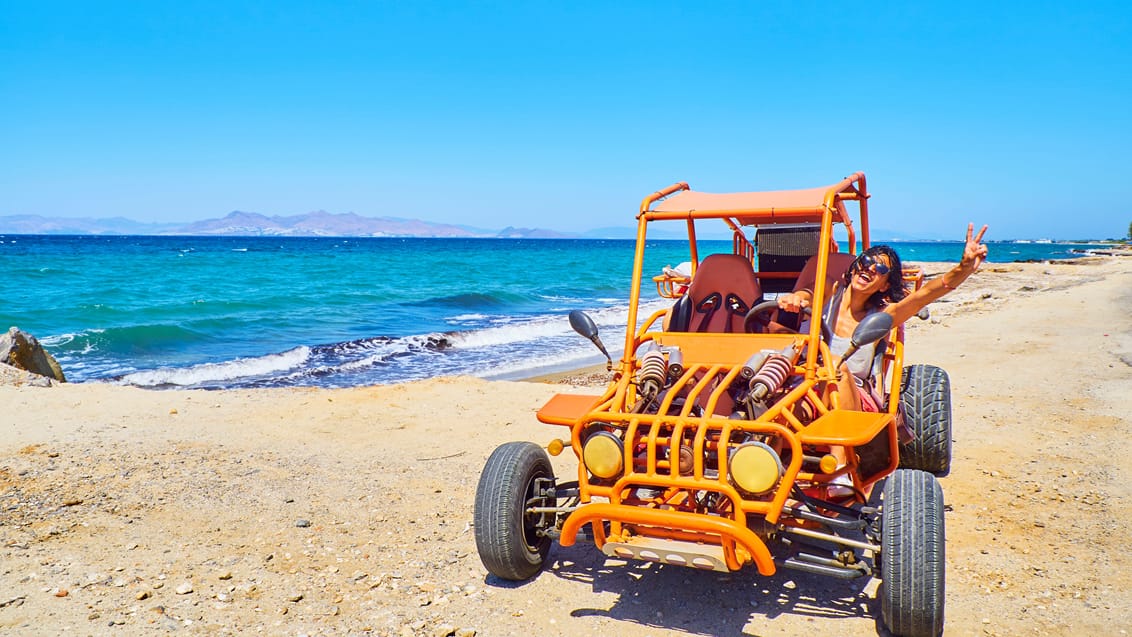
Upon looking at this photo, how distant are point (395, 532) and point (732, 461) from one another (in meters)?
2.74

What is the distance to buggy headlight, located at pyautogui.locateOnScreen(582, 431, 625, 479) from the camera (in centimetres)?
401

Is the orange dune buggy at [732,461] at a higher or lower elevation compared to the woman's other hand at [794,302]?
lower

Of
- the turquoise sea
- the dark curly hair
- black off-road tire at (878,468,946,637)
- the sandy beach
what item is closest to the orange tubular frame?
black off-road tire at (878,468,946,637)

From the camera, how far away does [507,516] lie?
440 centimetres

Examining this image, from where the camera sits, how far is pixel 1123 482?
6.12 meters

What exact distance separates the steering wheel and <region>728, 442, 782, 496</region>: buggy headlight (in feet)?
6.01

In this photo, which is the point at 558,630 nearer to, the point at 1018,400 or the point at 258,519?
the point at 258,519

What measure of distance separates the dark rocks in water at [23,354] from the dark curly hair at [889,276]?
1137 centimetres

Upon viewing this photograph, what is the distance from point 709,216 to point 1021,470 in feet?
11.7

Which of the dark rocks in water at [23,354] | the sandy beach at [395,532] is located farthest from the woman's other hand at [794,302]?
the dark rocks in water at [23,354]

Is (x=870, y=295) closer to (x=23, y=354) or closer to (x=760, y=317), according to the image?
(x=760, y=317)

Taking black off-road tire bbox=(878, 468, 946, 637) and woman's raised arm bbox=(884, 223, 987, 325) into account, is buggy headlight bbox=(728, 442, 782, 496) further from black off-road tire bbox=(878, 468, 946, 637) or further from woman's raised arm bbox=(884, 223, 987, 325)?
woman's raised arm bbox=(884, 223, 987, 325)

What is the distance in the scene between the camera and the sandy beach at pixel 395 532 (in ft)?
14.0

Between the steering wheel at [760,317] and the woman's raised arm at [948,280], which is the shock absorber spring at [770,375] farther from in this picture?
the woman's raised arm at [948,280]
